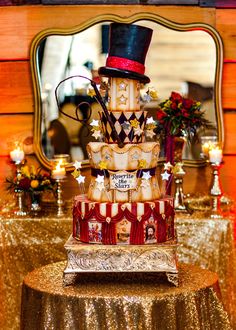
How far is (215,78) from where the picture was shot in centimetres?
538

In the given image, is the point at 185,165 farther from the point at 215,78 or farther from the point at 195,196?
the point at 215,78

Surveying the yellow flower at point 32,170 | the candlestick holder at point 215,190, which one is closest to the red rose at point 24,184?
the yellow flower at point 32,170

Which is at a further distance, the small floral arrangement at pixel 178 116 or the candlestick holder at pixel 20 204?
the candlestick holder at pixel 20 204

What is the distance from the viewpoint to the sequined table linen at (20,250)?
4992 mm

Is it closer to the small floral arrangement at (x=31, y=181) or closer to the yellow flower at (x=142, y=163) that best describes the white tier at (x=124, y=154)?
the yellow flower at (x=142, y=163)

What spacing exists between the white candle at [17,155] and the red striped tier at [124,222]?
1512 mm

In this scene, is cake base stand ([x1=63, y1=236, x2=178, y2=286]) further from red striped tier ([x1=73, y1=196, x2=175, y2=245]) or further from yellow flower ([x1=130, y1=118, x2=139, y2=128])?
yellow flower ([x1=130, y1=118, x2=139, y2=128])

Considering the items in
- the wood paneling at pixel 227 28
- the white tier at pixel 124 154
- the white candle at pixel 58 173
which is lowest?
the white candle at pixel 58 173

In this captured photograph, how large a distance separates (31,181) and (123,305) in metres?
1.74

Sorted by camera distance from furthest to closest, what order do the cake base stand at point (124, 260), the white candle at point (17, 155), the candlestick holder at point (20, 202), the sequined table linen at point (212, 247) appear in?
the white candle at point (17, 155)
the candlestick holder at point (20, 202)
the sequined table linen at point (212, 247)
the cake base stand at point (124, 260)

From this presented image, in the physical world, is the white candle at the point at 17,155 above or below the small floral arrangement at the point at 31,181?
above

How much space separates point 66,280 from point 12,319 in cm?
138

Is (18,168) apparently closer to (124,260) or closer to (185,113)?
(185,113)

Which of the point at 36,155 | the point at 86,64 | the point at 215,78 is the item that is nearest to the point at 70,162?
the point at 36,155
